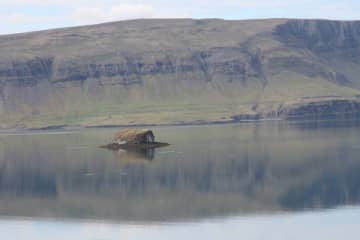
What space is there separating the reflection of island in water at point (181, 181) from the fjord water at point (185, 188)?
4.2 inches

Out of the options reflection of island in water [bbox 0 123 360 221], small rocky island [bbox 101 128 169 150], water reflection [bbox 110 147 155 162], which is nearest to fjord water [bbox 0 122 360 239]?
reflection of island in water [bbox 0 123 360 221]

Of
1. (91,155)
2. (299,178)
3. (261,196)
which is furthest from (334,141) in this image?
(261,196)

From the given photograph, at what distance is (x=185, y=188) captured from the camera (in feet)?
262

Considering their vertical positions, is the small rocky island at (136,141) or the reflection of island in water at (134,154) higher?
the small rocky island at (136,141)

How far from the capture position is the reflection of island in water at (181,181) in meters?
68.0

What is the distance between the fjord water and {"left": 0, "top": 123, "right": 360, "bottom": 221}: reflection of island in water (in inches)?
4.2

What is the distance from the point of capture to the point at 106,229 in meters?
59.3

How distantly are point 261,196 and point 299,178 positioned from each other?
12.9 m

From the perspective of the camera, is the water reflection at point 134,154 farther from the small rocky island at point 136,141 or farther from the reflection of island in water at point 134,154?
the small rocky island at point 136,141

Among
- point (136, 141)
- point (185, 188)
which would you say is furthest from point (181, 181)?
point (136, 141)

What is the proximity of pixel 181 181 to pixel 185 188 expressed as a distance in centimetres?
540

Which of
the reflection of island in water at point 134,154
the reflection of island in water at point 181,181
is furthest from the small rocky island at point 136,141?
the reflection of island in water at point 181,181

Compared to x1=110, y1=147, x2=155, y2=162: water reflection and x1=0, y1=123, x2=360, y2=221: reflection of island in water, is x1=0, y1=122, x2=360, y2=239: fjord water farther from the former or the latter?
x1=110, y1=147, x2=155, y2=162: water reflection

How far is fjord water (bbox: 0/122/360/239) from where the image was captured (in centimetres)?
6203
